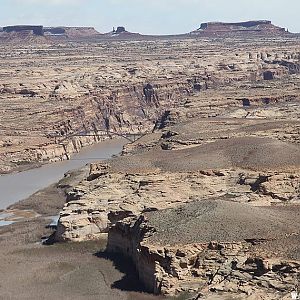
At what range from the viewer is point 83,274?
3638 cm

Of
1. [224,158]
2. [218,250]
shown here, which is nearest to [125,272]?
[218,250]

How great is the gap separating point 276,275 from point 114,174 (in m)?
20.0

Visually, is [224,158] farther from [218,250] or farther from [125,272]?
[218,250]

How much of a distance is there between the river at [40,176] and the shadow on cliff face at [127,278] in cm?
1866

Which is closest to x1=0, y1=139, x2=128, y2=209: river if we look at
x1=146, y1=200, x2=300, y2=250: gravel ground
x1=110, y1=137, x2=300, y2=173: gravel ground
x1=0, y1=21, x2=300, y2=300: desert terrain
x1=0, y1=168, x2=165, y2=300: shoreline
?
x1=0, y1=21, x2=300, y2=300: desert terrain

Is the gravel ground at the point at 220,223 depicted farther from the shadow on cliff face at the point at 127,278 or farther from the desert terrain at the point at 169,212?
the shadow on cliff face at the point at 127,278

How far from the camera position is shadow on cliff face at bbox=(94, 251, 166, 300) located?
32.9 metres

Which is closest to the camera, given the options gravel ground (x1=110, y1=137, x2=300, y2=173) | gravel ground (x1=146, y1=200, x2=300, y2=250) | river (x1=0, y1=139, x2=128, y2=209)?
gravel ground (x1=146, y1=200, x2=300, y2=250)

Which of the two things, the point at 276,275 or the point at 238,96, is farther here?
the point at 238,96

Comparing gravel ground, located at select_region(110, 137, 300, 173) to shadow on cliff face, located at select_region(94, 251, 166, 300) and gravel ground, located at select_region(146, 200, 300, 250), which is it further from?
gravel ground, located at select_region(146, 200, 300, 250)

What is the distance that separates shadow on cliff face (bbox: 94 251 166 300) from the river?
18.7 metres

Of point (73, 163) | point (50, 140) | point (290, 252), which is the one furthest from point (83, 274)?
point (50, 140)

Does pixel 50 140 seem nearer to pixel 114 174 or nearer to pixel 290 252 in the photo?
pixel 114 174

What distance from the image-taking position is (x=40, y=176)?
68625mm
